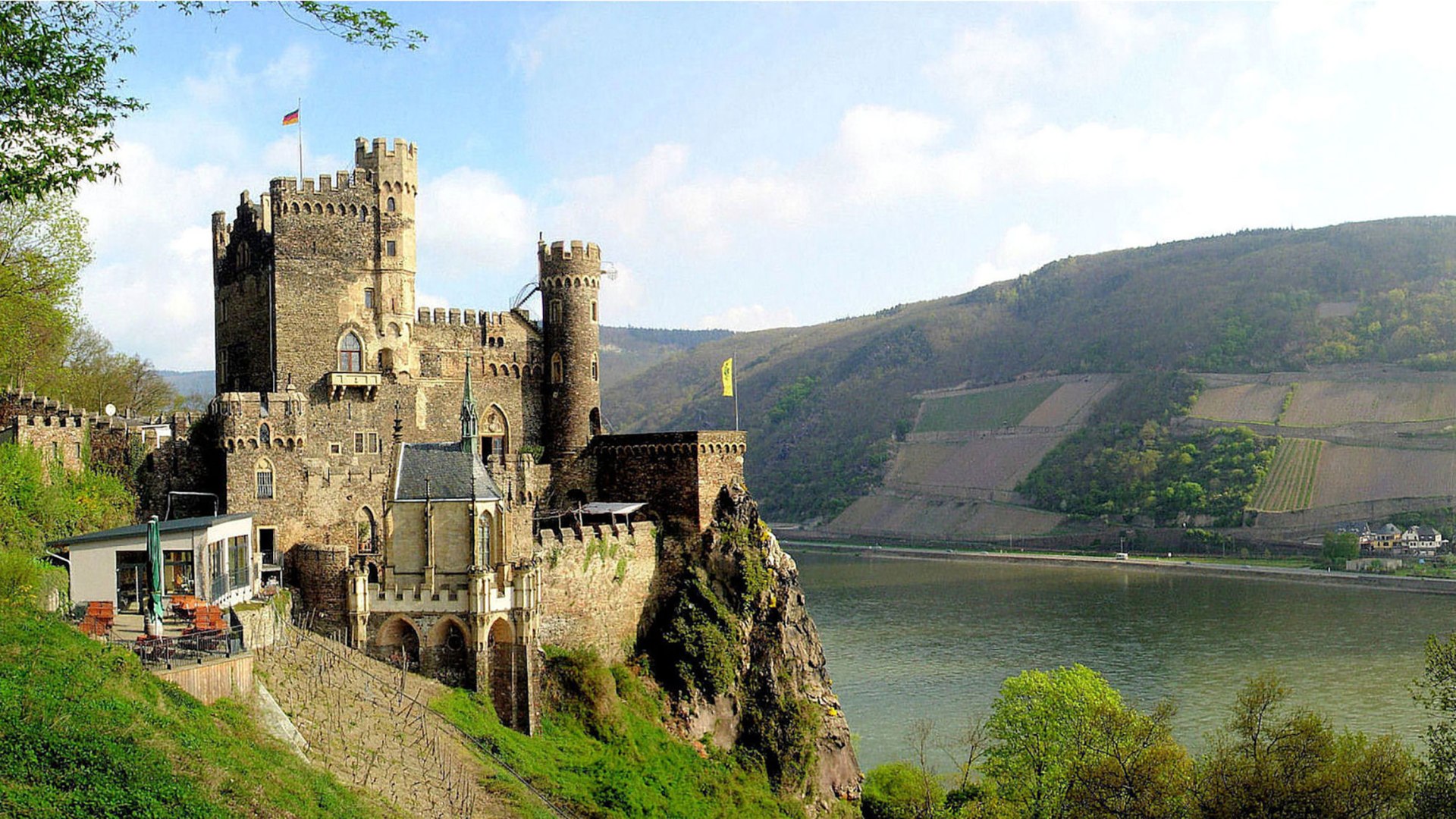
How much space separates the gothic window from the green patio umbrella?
13692 mm

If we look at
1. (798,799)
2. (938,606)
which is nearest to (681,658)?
(798,799)

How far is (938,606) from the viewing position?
73.6 meters

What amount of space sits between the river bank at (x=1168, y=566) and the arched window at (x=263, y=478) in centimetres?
7389

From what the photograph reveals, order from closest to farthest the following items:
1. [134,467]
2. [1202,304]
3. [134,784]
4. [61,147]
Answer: [134,784], [61,147], [134,467], [1202,304]

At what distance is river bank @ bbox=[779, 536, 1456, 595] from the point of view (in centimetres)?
7869

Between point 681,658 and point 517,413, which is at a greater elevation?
point 517,413

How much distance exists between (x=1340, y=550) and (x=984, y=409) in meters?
71.7

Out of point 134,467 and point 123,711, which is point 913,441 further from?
point 123,711

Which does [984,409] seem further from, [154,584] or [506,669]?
[154,584]

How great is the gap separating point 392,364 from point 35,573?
1631cm

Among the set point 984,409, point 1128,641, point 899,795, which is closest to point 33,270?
point 899,795

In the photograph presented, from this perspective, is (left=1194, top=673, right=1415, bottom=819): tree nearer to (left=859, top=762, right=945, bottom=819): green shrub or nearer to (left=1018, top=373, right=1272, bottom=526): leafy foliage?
(left=859, top=762, right=945, bottom=819): green shrub

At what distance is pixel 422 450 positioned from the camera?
2709cm

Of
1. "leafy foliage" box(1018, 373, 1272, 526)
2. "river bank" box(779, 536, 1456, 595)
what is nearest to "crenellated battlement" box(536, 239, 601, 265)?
"river bank" box(779, 536, 1456, 595)
